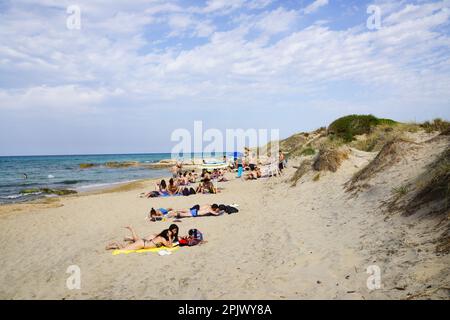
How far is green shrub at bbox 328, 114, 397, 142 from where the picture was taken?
24.1 meters

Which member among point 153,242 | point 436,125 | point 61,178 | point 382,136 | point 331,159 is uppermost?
point 436,125

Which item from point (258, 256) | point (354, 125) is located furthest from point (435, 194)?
point (354, 125)

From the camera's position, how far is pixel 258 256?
7035 mm

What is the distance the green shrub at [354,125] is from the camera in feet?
79.2

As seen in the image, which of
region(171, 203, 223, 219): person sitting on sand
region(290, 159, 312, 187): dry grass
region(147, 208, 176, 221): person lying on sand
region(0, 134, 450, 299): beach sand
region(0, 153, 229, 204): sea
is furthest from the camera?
region(0, 153, 229, 204): sea

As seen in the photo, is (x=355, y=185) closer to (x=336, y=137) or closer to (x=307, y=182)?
(x=307, y=182)

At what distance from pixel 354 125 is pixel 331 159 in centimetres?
1174

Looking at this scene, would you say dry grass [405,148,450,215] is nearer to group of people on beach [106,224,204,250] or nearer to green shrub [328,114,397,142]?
group of people on beach [106,224,204,250]

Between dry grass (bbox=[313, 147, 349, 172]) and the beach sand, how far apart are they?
1407 mm

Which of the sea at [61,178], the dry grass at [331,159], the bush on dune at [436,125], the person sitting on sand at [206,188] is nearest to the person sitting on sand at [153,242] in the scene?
the dry grass at [331,159]

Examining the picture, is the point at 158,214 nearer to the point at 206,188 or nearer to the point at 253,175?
the point at 206,188

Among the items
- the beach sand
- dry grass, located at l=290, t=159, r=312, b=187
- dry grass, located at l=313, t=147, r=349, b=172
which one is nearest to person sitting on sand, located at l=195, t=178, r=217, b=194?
dry grass, located at l=290, t=159, r=312, b=187
